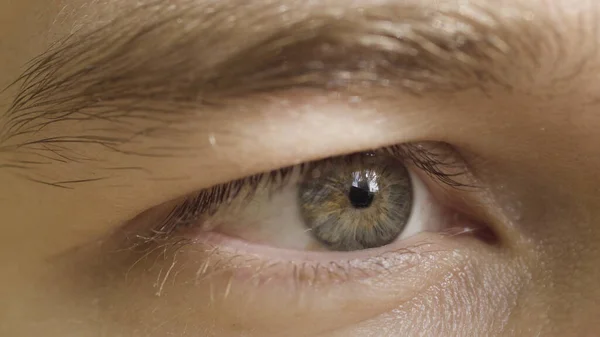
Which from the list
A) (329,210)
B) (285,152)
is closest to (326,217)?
(329,210)

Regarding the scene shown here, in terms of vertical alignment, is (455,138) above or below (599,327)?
above

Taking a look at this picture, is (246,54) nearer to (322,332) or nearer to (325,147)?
(325,147)

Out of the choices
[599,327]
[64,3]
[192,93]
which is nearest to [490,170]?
[599,327]

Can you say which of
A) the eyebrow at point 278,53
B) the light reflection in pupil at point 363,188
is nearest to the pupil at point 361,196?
the light reflection in pupil at point 363,188

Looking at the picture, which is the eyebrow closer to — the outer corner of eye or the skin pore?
the skin pore

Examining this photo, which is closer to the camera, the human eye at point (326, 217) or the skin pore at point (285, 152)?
the skin pore at point (285, 152)

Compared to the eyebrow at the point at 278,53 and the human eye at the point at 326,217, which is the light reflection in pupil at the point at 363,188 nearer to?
the human eye at the point at 326,217
